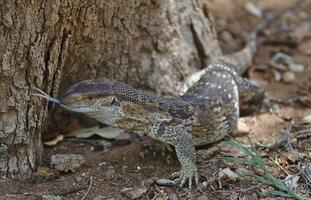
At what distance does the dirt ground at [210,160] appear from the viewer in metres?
4.74

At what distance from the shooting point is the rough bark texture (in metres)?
4.59

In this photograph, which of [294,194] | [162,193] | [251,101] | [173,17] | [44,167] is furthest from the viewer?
[251,101]

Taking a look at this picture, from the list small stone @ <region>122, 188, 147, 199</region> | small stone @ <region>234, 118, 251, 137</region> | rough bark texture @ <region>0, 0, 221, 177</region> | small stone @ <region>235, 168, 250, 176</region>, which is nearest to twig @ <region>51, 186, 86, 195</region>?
small stone @ <region>122, 188, 147, 199</region>

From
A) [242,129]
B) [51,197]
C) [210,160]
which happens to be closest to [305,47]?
[242,129]

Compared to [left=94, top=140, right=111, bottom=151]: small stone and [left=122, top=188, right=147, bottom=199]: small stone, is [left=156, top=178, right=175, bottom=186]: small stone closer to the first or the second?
[left=122, top=188, right=147, bottom=199]: small stone

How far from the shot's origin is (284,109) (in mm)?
6469

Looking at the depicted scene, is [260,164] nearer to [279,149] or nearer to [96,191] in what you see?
[279,149]

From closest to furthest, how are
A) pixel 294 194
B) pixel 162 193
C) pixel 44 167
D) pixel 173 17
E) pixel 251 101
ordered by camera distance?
pixel 294 194 < pixel 162 193 < pixel 44 167 < pixel 173 17 < pixel 251 101

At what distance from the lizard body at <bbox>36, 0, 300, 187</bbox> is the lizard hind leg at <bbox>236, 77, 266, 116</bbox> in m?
0.04

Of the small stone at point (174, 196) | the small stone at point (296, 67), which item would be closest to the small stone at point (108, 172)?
the small stone at point (174, 196)

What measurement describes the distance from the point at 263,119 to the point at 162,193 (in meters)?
2.12

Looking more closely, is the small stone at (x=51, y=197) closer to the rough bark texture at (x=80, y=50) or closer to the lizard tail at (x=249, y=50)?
the rough bark texture at (x=80, y=50)

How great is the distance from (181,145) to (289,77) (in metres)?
2.54

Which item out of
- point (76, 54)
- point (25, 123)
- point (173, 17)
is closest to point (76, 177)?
point (25, 123)
